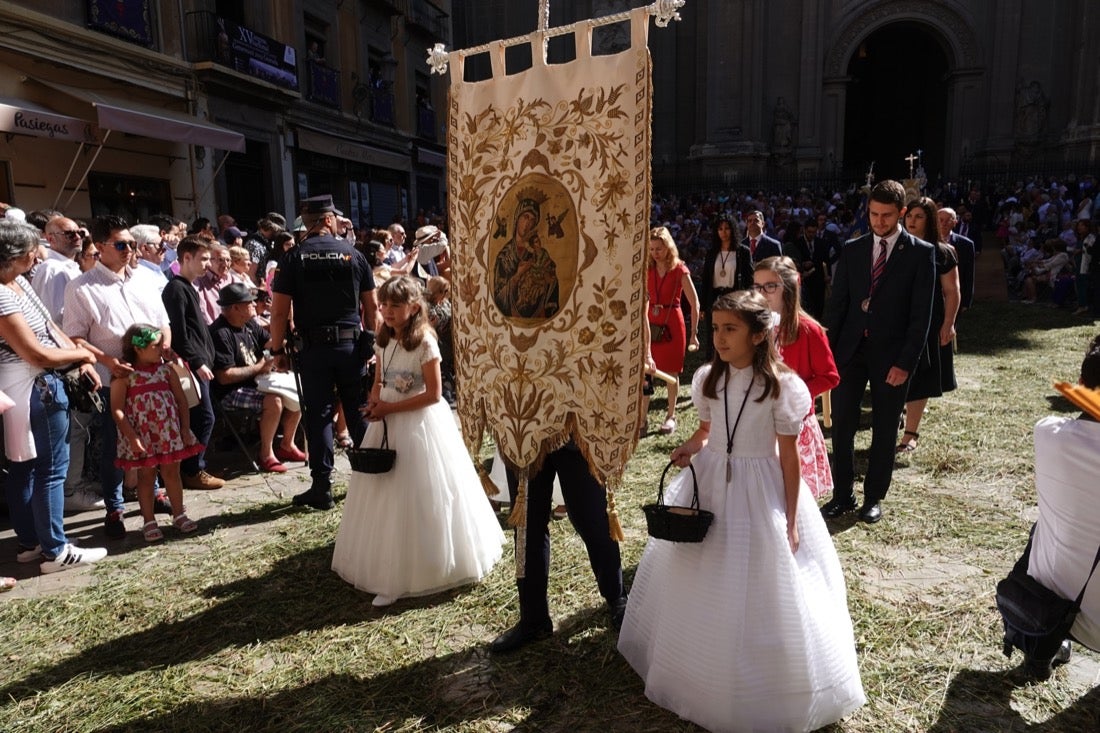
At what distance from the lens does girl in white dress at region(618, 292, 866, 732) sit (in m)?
2.59

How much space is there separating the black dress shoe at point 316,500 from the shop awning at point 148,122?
8.82m

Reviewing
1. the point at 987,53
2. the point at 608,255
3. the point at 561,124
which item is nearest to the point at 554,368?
the point at 608,255

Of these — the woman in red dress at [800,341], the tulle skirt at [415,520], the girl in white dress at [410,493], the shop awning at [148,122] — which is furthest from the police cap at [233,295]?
the shop awning at [148,122]

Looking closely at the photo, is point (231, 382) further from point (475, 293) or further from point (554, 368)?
point (554, 368)

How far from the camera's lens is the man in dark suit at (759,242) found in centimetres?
885

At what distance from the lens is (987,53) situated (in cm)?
2581

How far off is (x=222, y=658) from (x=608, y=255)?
2.61 metres

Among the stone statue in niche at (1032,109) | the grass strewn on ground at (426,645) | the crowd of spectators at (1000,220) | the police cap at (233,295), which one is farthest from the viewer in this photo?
the stone statue in niche at (1032,109)

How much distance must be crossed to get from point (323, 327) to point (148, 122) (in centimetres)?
924

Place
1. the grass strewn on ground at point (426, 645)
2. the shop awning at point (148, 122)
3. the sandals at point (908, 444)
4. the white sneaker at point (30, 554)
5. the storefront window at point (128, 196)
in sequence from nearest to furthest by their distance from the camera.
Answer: the grass strewn on ground at point (426, 645), the white sneaker at point (30, 554), the sandals at point (908, 444), the shop awning at point (148, 122), the storefront window at point (128, 196)

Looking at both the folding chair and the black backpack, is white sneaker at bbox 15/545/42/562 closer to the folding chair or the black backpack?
the folding chair

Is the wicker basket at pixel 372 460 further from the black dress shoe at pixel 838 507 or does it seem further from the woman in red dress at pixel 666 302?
the woman in red dress at pixel 666 302

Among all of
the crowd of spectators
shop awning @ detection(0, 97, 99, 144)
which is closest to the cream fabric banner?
the crowd of spectators

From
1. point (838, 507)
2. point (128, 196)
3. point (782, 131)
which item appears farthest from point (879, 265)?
point (782, 131)
